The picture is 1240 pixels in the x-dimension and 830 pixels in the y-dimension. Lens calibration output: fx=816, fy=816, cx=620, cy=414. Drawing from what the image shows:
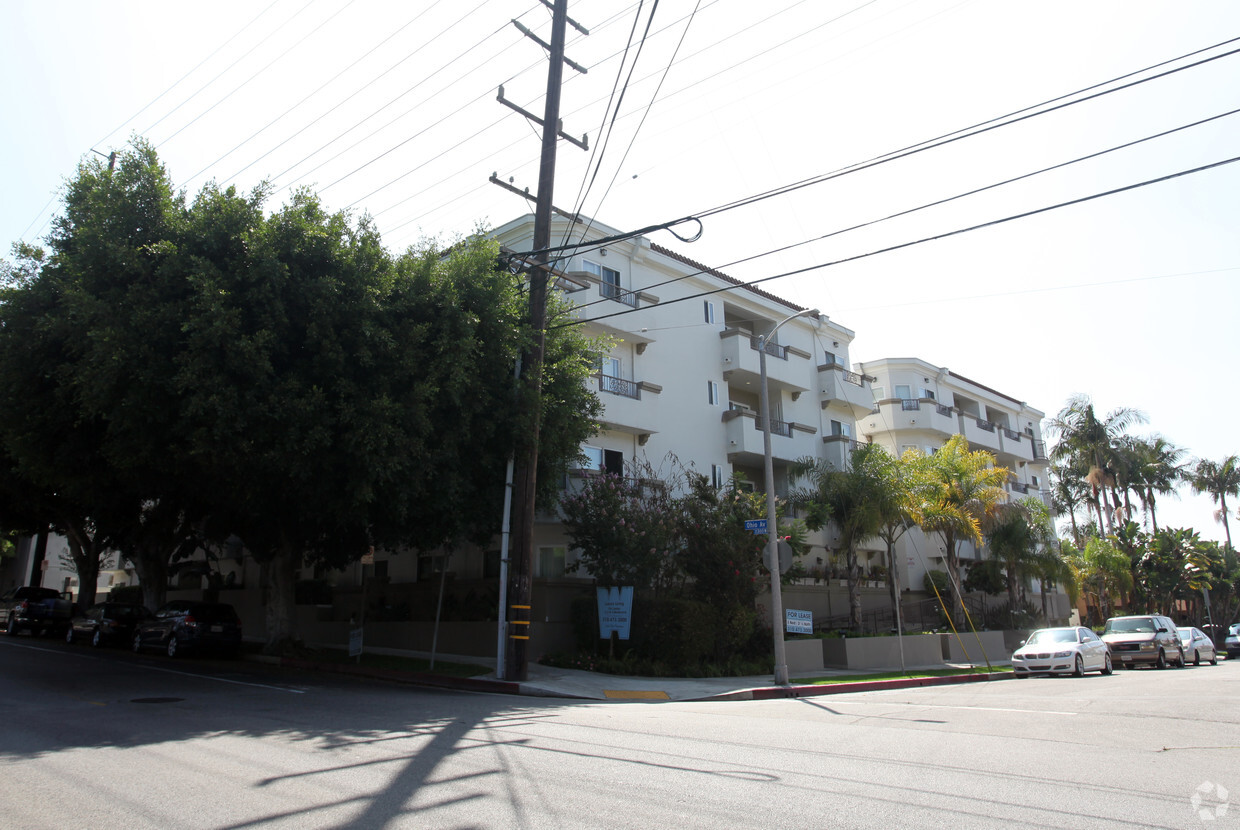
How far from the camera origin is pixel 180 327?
14.5m

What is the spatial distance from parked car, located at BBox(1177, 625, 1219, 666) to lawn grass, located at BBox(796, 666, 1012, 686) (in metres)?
8.33

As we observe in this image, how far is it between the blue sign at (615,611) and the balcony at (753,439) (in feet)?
33.3

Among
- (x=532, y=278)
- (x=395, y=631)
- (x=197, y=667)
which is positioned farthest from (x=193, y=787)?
(x=395, y=631)

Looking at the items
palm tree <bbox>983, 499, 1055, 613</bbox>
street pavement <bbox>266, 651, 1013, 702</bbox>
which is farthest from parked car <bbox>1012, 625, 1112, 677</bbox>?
palm tree <bbox>983, 499, 1055, 613</bbox>

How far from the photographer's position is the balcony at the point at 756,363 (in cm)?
3005

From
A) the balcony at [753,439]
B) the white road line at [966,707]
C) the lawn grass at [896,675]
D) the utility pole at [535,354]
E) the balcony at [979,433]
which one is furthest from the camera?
the balcony at [979,433]

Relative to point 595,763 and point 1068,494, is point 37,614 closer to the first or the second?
point 595,763

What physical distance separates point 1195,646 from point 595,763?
30.3 meters

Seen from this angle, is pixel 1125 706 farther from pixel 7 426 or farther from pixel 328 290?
pixel 7 426

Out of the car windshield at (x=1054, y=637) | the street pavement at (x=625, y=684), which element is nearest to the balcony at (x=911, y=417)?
the car windshield at (x=1054, y=637)

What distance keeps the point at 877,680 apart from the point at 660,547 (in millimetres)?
5960

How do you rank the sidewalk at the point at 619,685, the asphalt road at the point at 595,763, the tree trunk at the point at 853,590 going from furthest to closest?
1. the tree trunk at the point at 853,590
2. the sidewalk at the point at 619,685
3. the asphalt road at the point at 595,763

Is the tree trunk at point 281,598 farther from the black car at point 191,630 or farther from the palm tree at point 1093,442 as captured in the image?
the palm tree at point 1093,442

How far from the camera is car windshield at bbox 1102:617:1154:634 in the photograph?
27.0 meters
